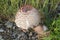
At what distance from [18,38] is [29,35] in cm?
13

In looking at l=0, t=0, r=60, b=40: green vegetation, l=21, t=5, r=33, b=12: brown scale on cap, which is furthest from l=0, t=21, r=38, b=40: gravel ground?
l=21, t=5, r=33, b=12: brown scale on cap

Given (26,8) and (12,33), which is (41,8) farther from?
(12,33)

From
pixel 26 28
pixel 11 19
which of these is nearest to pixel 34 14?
pixel 26 28

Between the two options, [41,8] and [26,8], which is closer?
[26,8]

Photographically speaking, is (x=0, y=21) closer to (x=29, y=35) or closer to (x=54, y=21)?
(x=29, y=35)

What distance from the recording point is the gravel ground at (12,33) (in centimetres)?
259

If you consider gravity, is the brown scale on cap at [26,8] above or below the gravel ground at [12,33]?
above

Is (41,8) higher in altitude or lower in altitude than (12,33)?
higher

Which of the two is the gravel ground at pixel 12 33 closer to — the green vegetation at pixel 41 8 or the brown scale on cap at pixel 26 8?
the green vegetation at pixel 41 8

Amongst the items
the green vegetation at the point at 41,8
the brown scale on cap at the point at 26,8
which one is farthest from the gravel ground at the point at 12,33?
the brown scale on cap at the point at 26,8

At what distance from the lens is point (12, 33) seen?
2.66 m

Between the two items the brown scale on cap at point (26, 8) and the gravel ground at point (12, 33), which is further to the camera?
the gravel ground at point (12, 33)

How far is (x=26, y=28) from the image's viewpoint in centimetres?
256

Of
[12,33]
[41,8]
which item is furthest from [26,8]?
[12,33]
